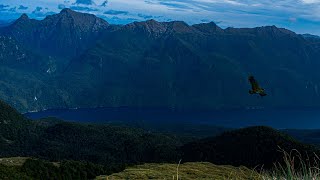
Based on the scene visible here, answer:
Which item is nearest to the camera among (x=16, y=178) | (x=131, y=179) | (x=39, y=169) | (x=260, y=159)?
(x=131, y=179)

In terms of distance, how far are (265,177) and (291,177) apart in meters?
0.84

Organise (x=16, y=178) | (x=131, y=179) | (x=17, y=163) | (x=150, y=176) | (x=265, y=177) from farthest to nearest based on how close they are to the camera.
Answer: (x=17, y=163), (x=16, y=178), (x=150, y=176), (x=131, y=179), (x=265, y=177)

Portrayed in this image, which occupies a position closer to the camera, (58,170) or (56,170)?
(56,170)

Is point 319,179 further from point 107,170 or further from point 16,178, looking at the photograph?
point 107,170

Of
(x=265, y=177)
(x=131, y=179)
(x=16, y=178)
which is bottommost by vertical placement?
(x=16, y=178)

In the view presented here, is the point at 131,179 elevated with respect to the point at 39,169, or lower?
elevated

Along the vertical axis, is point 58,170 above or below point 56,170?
below

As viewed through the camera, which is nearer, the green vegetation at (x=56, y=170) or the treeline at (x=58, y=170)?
the green vegetation at (x=56, y=170)

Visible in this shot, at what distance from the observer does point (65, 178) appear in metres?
140

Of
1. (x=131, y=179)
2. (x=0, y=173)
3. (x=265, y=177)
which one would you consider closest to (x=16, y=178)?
(x=0, y=173)

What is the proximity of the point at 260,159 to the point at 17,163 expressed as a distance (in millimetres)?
111720

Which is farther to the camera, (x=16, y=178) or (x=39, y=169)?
(x=39, y=169)

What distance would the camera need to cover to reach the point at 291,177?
27.6 ft

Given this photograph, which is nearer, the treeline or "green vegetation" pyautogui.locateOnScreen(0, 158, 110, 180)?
"green vegetation" pyautogui.locateOnScreen(0, 158, 110, 180)
